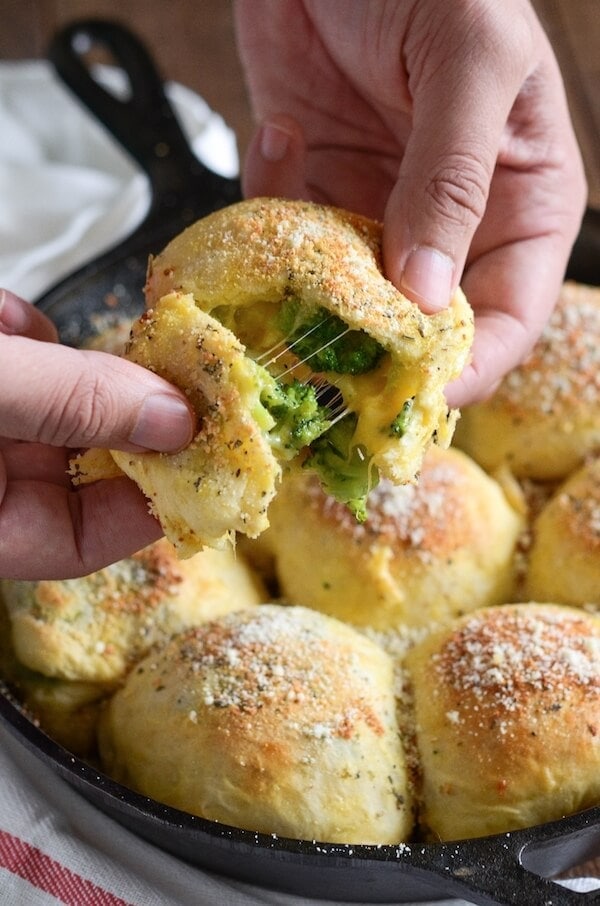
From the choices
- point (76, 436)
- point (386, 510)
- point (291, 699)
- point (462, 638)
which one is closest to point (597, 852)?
point (462, 638)

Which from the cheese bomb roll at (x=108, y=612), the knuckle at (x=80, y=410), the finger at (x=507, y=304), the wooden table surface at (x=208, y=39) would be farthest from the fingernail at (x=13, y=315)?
the wooden table surface at (x=208, y=39)

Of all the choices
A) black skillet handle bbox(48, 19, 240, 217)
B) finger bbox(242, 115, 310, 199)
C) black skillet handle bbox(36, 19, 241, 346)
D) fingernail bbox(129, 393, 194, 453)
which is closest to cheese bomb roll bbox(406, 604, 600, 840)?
fingernail bbox(129, 393, 194, 453)

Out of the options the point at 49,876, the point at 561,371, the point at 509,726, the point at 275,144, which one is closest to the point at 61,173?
the point at 275,144

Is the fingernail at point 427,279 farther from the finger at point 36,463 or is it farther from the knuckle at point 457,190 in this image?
the finger at point 36,463

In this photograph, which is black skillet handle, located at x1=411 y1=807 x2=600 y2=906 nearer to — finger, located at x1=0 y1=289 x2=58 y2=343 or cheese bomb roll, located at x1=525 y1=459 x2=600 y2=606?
cheese bomb roll, located at x1=525 y1=459 x2=600 y2=606

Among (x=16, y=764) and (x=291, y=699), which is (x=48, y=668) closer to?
(x=16, y=764)

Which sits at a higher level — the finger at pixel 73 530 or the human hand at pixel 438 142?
the human hand at pixel 438 142
